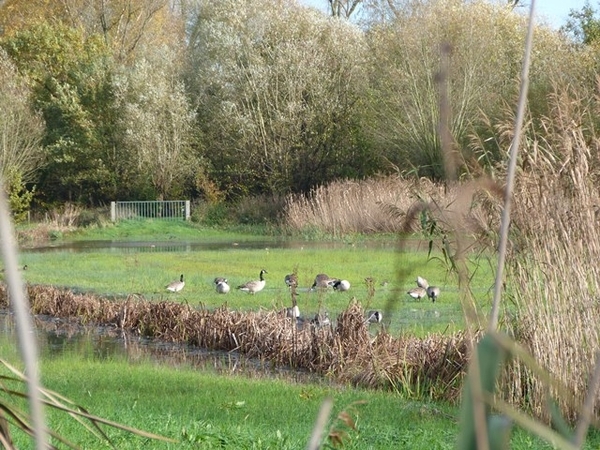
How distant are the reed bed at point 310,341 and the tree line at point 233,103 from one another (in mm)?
22145

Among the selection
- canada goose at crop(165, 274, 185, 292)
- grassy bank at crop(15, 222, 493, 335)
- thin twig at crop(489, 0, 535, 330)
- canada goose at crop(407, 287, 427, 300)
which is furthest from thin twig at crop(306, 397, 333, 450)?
canada goose at crop(165, 274, 185, 292)

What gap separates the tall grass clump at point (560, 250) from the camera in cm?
695

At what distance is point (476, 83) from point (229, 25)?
36.4 ft

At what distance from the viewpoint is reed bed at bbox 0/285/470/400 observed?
936 cm

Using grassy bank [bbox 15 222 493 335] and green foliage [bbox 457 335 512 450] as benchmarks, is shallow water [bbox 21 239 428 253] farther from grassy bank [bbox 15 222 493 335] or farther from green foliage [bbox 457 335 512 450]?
green foliage [bbox 457 335 512 450]

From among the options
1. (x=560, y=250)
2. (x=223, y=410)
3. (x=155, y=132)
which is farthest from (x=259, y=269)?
(x=155, y=132)

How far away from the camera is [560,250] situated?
7.11 metres

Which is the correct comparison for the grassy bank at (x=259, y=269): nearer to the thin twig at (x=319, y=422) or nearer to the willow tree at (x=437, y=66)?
the willow tree at (x=437, y=66)

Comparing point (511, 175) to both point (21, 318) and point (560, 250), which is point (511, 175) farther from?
point (560, 250)

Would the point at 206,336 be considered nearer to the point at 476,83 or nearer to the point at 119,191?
the point at 476,83

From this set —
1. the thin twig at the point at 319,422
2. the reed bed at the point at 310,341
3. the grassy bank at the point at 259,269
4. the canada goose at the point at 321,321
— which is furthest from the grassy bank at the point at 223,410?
the thin twig at the point at 319,422

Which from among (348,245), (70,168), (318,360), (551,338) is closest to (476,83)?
(348,245)

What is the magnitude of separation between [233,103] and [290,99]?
7.06 ft

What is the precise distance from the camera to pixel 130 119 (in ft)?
126
